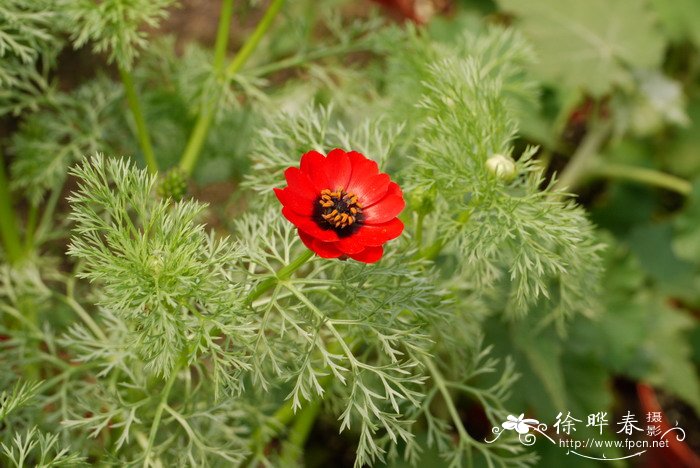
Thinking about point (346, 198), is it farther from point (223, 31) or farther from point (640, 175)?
point (640, 175)

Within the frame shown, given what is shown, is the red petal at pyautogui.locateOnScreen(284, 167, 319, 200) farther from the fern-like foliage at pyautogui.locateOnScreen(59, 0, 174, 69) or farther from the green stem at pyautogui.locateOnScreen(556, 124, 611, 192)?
the green stem at pyautogui.locateOnScreen(556, 124, 611, 192)

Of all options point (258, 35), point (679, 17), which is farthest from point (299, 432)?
point (679, 17)

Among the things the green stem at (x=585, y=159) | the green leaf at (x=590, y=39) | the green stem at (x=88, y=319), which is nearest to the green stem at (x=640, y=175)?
the green stem at (x=585, y=159)

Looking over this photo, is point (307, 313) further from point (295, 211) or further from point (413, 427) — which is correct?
point (413, 427)

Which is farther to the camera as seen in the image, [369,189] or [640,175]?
[640,175]

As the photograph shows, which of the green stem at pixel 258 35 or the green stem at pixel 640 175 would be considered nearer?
the green stem at pixel 258 35

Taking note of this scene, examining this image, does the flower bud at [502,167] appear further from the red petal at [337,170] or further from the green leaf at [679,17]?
the green leaf at [679,17]

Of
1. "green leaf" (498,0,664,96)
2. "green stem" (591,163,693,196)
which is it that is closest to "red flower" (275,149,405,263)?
"green leaf" (498,0,664,96)
